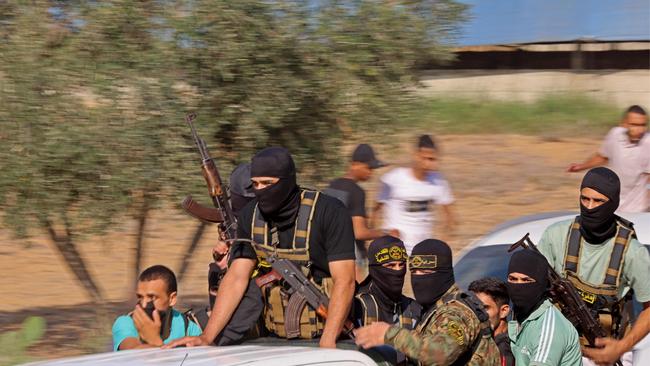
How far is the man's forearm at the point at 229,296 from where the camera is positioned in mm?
5016

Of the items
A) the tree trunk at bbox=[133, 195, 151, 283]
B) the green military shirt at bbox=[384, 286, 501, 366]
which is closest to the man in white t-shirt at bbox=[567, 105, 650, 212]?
the tree trunk at bbox=[133, 195, 151, 283]

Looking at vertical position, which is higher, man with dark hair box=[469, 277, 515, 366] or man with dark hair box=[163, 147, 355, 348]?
man with dark hair box=[163, 147, 355, 348]

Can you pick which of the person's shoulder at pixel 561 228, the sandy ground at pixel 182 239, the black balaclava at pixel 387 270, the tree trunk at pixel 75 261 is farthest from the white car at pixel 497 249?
the tree trunk at pixel 75 261

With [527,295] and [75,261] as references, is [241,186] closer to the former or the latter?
[527,295]

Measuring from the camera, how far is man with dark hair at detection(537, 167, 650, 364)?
5.27 metres

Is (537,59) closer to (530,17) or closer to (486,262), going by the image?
(530,17)

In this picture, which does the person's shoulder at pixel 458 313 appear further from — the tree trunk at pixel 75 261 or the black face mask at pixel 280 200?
the tree trunk at pixel 75 261

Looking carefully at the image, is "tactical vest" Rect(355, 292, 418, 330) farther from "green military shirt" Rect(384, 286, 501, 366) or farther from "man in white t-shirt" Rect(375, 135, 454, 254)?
"man in white t-shirt" Rect(375, 135, 454, 254)

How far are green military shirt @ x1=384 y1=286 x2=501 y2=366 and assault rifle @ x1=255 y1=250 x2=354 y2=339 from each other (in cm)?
72

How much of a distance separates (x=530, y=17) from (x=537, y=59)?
30.8 inches

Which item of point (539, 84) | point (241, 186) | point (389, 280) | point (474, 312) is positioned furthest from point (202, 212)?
point (539, 84)

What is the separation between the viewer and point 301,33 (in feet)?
28.1

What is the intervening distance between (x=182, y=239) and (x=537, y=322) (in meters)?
11.7

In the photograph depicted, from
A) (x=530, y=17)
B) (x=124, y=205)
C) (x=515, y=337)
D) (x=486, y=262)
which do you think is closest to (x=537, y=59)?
(x=530, y=17)
